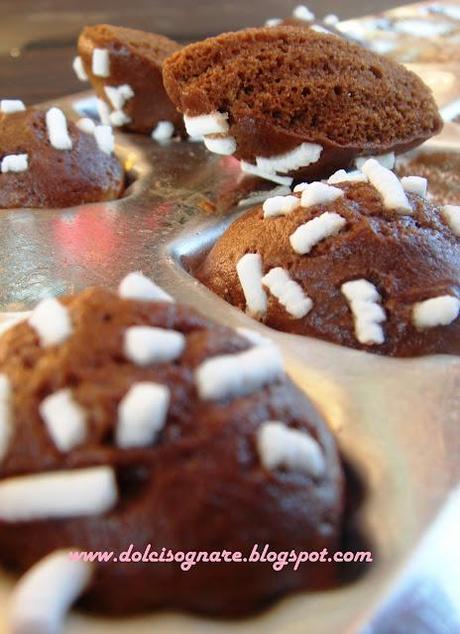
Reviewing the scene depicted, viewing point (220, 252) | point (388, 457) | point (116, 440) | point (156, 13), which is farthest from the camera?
point (156, 13)

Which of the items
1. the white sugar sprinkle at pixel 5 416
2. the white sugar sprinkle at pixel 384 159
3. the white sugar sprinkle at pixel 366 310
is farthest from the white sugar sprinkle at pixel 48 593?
the white sugar sprinkle at pixel 384 159

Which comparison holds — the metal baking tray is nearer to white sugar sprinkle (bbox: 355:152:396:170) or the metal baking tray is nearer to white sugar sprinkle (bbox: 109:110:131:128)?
white sugar sprinkle (bbox: 355:152:396:170)

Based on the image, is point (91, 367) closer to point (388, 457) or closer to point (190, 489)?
point (190, 489)

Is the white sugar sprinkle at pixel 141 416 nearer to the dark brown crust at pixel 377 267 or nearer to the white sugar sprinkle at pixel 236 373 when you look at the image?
the white sugar sprinkle at pixel 236 373

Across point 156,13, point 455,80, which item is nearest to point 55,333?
point 455,80

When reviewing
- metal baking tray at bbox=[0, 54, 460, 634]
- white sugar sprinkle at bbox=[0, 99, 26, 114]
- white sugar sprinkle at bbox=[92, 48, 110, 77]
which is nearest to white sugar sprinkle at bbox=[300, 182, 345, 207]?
metal baking tray at bbox=[0, 54, 460, 634]
